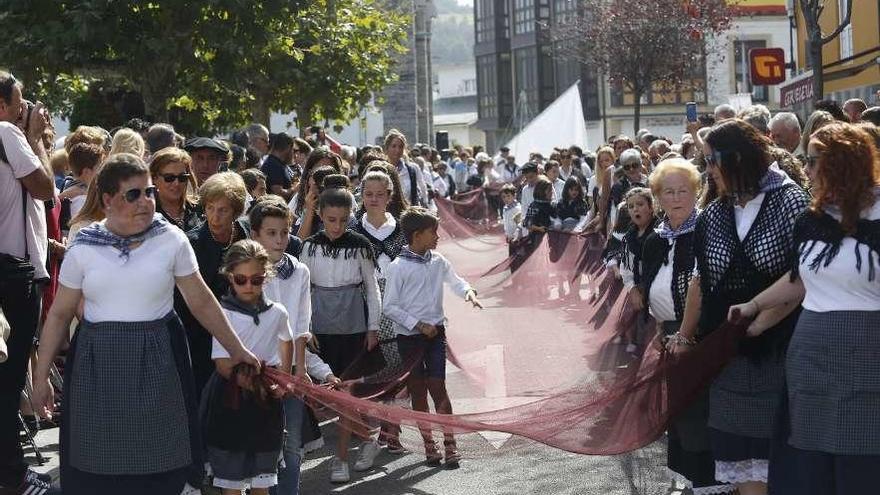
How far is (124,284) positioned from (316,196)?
4396mm

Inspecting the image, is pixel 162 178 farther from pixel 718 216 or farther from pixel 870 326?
pixel 870 326

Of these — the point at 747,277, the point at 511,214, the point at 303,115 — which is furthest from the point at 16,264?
the point at 303,115

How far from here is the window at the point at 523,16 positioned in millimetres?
72438

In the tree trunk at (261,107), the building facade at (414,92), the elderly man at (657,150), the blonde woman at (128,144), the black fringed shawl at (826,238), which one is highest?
the building facade at (414,92)

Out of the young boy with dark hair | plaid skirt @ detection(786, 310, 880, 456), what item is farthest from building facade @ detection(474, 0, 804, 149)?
plaid skirt @ detection(786, 310, 880, 456)

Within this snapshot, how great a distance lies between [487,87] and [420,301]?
7060cm

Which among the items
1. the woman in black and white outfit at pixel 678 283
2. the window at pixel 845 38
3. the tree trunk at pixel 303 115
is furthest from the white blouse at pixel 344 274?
the window at pixel 845 38

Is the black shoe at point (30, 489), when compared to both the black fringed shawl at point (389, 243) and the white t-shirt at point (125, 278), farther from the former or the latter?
the black fringed shawl at point (389, 243)

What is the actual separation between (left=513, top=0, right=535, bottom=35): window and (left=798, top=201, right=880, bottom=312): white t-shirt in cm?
6725

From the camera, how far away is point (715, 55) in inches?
2318

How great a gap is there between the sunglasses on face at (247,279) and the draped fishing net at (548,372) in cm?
41

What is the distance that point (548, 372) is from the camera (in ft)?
30.0

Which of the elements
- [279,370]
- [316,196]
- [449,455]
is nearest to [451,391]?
[316,196]

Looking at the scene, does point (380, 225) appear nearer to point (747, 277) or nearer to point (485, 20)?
point (747, 277)
